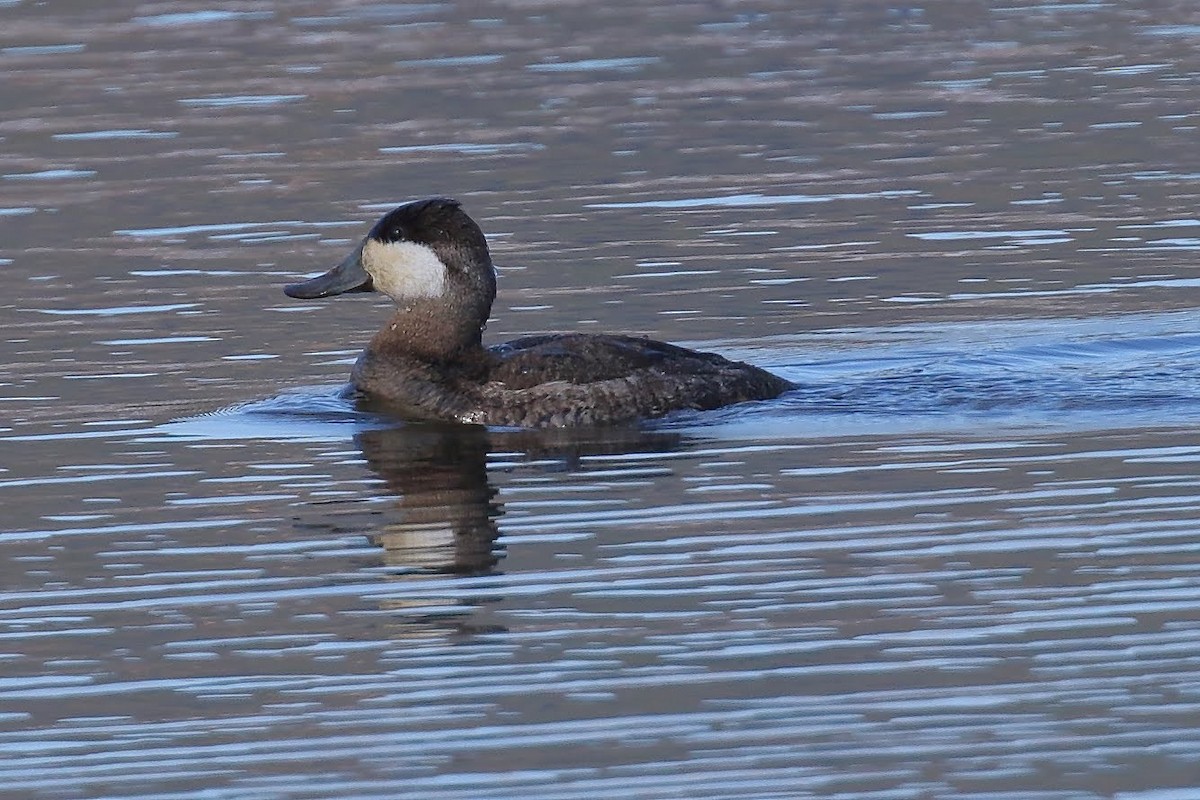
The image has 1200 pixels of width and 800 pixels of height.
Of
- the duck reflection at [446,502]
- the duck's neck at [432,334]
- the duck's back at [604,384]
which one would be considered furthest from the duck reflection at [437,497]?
the duck's neck at [432,334]

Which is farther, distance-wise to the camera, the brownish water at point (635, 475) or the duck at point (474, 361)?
the duck at point (474, 361)

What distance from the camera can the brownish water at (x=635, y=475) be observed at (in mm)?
6785

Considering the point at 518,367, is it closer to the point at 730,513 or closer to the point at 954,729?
the point at 730,513

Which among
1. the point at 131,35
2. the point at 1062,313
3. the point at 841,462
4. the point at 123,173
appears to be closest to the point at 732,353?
the point at 1062,313

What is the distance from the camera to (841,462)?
34.3 feet

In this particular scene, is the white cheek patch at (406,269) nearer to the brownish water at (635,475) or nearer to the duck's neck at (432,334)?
the duck's neck at (432,334)

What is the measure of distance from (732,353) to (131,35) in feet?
66.9

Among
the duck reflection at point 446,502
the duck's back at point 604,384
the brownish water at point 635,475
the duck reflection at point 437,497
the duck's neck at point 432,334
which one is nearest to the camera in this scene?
the brownish water at point 635,475

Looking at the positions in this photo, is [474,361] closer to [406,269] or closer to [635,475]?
[406,269]

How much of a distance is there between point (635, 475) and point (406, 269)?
275cm

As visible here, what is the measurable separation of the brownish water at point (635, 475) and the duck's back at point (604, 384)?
0.17 metres

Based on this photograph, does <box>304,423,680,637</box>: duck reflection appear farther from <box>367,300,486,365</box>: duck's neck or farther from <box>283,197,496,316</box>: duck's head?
<box>283,197,496,316</box>: duck's head

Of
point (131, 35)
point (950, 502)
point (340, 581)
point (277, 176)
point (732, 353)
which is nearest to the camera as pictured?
point (340, 581)

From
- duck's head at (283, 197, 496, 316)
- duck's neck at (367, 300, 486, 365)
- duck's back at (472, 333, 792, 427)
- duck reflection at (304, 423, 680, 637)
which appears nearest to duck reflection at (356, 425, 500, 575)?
duck reflection at (304, 423, 680, 637)
